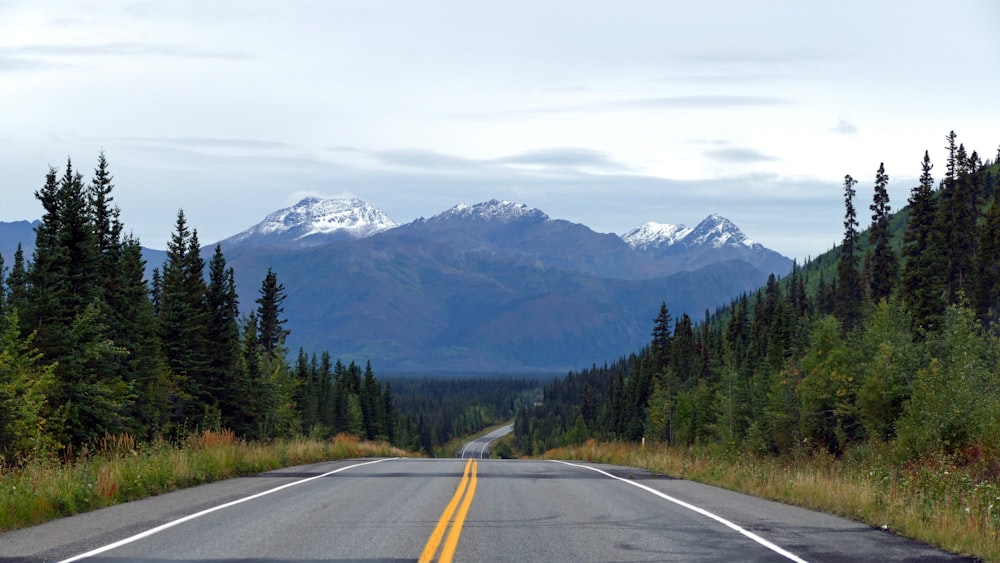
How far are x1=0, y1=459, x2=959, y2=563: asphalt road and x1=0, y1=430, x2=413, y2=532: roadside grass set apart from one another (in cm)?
50

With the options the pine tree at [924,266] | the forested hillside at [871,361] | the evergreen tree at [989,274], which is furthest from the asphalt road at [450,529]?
the evergreen tree at [989,274]

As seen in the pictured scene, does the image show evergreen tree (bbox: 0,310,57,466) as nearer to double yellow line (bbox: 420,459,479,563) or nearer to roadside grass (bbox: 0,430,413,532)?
roadside grass (bbox: 0,430,413,532)

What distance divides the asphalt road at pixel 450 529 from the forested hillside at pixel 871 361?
352 inches

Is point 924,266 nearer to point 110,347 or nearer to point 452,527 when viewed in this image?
point 110,347

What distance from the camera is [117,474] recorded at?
15867 millimetres

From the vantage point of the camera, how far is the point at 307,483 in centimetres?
1972

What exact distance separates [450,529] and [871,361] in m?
29.0

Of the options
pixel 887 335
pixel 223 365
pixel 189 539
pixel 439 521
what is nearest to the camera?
pixel 189 539

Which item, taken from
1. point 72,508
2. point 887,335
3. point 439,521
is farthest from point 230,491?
point 887,335

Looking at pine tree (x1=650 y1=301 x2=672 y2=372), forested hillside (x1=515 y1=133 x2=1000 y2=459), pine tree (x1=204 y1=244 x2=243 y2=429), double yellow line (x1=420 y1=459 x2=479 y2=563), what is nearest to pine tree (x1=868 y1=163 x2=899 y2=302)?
forested hillside (x1=515 y1=133 x2=1000 y2=459)

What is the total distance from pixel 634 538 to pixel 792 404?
3939 centimetres

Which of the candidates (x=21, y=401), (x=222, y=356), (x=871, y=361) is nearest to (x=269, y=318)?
(x=222, y=356)

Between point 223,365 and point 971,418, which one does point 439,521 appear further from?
point 223,365

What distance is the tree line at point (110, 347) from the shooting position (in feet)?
119
